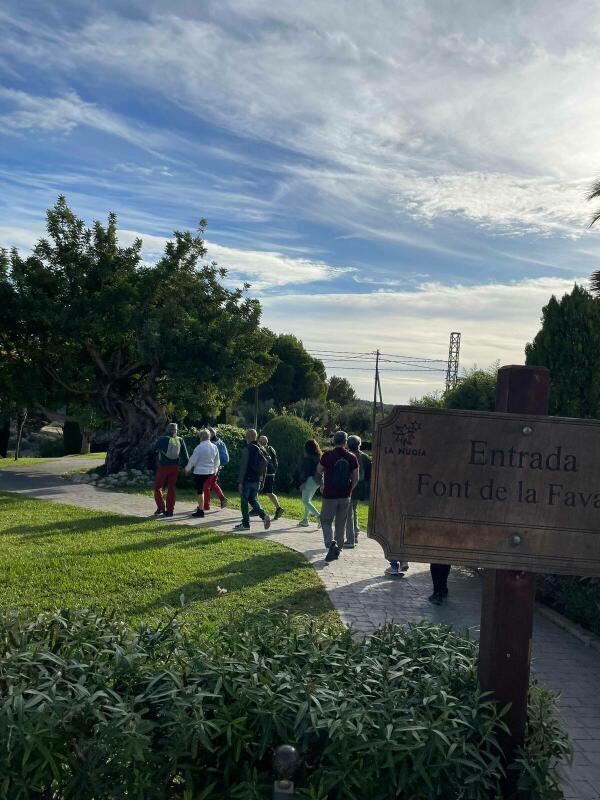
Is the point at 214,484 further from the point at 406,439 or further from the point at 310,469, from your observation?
the point at 406,439

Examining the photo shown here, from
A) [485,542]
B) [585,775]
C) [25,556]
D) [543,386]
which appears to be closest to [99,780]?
[485,542]

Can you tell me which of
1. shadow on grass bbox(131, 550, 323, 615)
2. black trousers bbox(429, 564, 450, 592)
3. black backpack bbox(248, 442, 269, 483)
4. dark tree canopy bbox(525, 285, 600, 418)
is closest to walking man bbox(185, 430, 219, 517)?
black backpack bbox(248, 442, 269, 483)

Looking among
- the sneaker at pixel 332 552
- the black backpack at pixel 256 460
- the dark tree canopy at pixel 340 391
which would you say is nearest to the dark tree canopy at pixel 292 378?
the dark tree canopy at pixel 340 391

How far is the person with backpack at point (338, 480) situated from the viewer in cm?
883

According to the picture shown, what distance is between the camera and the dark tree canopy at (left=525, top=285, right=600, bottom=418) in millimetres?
7535

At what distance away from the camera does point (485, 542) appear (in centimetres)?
290

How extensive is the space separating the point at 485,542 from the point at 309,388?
43.3 m

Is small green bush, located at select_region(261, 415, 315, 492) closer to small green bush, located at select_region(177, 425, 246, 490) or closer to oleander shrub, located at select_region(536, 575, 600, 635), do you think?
small green bush, located at select_region(177, 425, 246, 490)

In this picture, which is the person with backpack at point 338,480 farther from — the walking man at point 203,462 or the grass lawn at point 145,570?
the walking man at point 203,462

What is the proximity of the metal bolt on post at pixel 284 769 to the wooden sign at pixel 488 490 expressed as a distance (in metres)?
0.88

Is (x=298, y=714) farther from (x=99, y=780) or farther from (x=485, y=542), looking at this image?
(x=485, y=542)

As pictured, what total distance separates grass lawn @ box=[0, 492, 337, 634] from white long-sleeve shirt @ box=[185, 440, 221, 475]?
1318 millimetres

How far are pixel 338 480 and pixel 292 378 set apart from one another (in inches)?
1431

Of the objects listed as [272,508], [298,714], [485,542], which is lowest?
[272,508]
